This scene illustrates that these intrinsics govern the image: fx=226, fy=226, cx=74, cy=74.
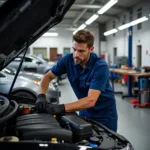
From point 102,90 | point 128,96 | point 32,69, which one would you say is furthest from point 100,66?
point 32,69

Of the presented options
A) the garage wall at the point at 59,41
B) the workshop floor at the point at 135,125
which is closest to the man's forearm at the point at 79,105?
the workshop floor at the point at 135,125

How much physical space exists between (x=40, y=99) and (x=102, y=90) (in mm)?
590

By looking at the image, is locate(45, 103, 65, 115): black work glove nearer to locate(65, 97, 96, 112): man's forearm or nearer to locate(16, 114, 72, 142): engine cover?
locate(65, 97, 96, 112): man's forearm

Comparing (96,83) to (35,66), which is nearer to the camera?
(96,83)

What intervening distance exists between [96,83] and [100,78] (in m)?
0.06

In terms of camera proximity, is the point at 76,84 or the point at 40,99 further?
the point at 76,84

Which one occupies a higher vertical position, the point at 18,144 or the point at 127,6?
the point at 127,6

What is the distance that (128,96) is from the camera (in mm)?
7988

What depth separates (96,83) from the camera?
6.76ft

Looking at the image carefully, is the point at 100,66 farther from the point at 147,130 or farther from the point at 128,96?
the point at 128,96

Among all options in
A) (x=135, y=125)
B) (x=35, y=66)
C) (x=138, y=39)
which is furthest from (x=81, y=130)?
(x=138, y=39)

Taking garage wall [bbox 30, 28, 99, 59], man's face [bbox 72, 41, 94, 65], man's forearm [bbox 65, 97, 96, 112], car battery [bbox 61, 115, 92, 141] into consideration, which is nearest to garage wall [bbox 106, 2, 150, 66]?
garage wall [bbox 30, 28, 99, 59]

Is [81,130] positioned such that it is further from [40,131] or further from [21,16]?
[21,16]

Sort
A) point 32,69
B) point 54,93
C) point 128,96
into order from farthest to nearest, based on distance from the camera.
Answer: point 32,69 → point 128,96 → point 54,93
